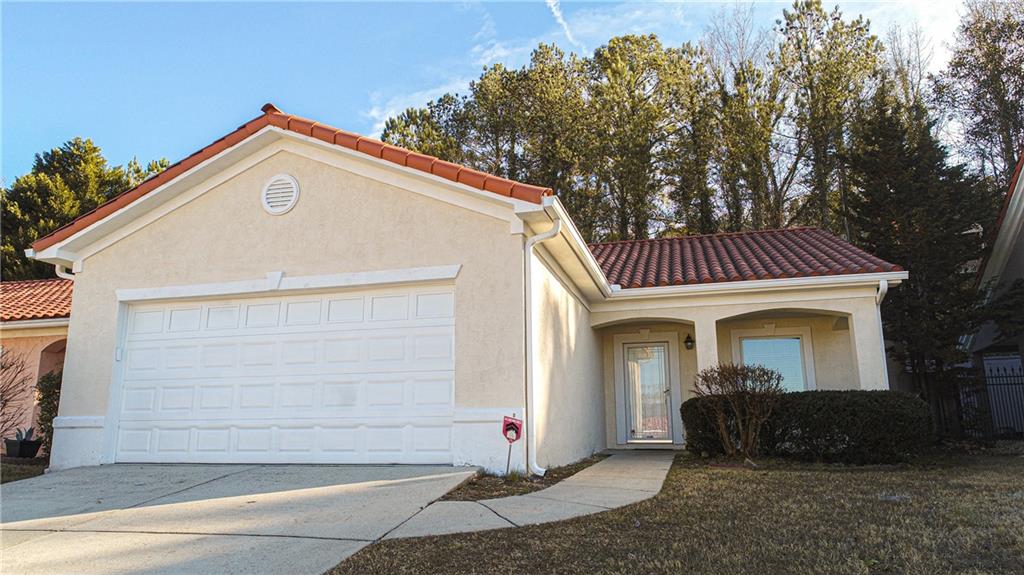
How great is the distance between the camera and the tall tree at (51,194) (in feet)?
79.9

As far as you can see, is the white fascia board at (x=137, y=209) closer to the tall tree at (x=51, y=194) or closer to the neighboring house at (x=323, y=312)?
the neighboring house at (x=323, y=312)

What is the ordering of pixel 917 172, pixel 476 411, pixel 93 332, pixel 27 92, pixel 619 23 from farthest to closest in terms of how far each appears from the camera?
pixel 619 23 < pixel 917 172 < pixel 27 92 < pixel 93 332 < pixel 476 411

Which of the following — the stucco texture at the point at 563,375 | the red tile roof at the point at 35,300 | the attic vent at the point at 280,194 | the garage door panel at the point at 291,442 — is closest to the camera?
the garage door panel at the point at 291,442

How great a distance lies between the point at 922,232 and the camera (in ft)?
43.8

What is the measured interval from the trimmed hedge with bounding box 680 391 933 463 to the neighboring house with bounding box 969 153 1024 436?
681 cm

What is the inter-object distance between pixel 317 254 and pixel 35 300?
960 centimetres

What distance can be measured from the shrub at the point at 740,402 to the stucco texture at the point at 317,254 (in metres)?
3.63

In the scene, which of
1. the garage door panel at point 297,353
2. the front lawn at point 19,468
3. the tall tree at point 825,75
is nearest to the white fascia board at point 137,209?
the garage door panel at point 297,353

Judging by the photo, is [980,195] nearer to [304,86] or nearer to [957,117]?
[957,117]

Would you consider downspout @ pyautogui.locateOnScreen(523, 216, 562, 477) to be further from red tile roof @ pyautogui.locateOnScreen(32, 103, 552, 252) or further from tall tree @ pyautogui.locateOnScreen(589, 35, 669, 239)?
tall tree @ pyautogui.locateOnScreen(589, 35, 669, 239)

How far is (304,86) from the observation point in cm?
1053

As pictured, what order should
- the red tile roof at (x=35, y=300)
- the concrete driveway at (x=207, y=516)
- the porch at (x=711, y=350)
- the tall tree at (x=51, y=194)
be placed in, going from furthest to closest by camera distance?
the tall tree at (x=51, y=194)
the red tile roof at (x=35, y=300)
the porch at (x=711, y=350)
the concrete driveway at (x=207, y=516)

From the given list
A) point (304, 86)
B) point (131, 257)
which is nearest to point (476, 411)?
point (131, 257)

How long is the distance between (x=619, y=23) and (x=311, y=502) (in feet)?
65.5
